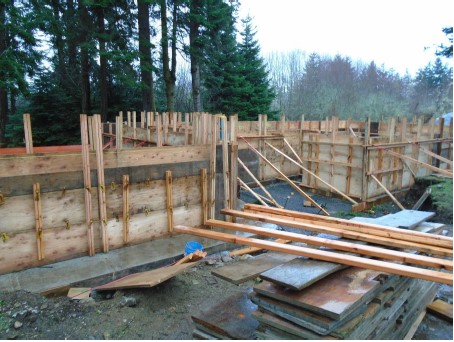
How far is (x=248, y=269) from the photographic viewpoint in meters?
3.66

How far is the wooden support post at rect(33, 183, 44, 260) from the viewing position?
16.4 feet

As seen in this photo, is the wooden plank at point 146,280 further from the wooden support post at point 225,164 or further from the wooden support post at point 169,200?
the wooden support post at point 225,164

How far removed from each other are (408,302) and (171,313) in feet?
9.73

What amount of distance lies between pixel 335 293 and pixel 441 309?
8.94ft

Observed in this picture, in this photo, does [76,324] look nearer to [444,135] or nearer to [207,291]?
[207,291]

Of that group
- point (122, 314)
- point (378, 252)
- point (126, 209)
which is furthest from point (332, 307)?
point (126, 209)

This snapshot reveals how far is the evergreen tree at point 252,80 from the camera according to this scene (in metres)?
25.0

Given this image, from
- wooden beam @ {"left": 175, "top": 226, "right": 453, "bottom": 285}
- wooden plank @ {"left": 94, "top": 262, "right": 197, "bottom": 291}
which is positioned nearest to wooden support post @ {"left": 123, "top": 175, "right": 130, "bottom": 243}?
wooden plank @ {"left": 94, "top": 262, "right": 197, "bottom": 291}

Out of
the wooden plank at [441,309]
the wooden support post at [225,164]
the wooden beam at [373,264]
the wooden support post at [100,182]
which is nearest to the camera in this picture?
the wooden beam at [373,264]

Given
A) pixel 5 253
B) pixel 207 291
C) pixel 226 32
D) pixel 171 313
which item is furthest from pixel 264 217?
pixel 226 32

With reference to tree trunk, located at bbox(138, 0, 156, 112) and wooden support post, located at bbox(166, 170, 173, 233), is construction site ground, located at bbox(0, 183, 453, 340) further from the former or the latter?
tree trunk, located at bbox(138, 0, 156, 112)

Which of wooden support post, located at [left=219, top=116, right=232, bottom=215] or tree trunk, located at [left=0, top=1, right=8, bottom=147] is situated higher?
tree trunk, located at [left=0, top=1, right=8, bottom=147]

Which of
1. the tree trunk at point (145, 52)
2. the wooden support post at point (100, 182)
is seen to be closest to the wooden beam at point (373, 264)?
the wooden support post at point (100, 182)

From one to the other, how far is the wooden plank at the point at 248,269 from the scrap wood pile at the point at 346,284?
8.3 inches
